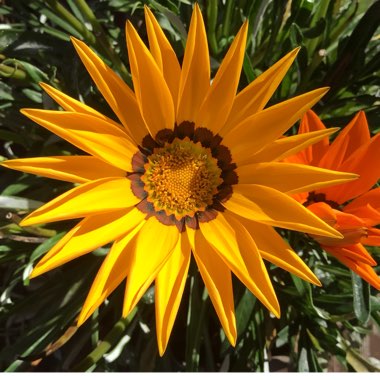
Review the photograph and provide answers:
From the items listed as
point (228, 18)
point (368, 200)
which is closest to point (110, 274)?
point (368, 200)

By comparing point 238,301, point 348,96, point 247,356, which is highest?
point 348,96

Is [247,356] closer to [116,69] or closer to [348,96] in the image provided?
[348,96]

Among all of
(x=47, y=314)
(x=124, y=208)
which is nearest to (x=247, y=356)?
(x=47, y=314)

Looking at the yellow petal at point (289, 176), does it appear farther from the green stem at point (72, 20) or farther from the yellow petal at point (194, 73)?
the green stem at point (72, 20)

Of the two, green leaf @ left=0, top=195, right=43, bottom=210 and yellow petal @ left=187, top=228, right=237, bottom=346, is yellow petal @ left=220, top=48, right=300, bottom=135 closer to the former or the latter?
yellow petal @ left=187, top=228, right=237, bottom=346

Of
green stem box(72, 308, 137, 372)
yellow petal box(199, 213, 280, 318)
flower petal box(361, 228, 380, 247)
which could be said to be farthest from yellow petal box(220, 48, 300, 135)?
green stem box(72, 308, 137, 372)

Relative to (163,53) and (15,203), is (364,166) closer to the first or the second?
(163,53)

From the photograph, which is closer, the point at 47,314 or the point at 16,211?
the point at 16,211
